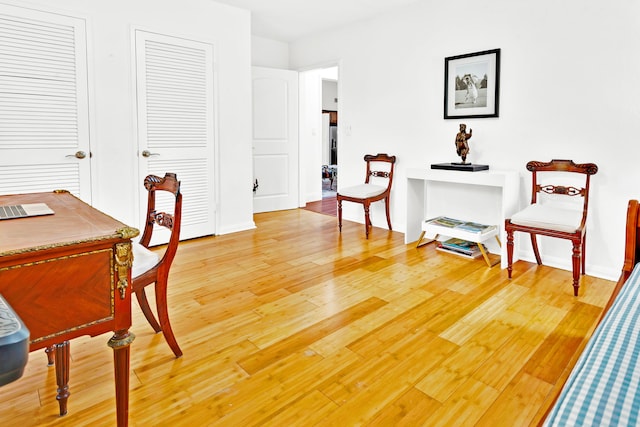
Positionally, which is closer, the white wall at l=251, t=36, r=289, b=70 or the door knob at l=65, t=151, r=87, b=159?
the door knob at l=65, t=151, r=87, b=159

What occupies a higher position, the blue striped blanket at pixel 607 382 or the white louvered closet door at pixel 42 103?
the white louvered closet door at pixel 42 103

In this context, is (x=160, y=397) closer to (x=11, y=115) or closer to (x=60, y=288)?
(x=60, y=288)

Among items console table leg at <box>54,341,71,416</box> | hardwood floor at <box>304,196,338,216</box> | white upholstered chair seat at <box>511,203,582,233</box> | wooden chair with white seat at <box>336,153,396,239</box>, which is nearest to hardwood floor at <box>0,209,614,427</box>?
console table leg at <box>54,341,71,416</box>

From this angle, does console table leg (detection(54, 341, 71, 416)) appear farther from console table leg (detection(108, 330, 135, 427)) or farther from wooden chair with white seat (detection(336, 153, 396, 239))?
wooden chair with white seat (detection(336, 153, 396, 239))

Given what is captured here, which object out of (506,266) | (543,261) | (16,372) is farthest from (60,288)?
(543,261)

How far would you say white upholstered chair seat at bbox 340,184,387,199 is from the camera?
441 cm

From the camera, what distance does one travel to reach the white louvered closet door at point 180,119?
3900 millimetres

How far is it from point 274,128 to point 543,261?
3.62 metres

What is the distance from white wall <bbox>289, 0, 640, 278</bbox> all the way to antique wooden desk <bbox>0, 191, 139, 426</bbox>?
3306 mm

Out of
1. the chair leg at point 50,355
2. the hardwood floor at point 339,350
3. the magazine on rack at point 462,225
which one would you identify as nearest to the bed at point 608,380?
the hardwood floor at point 339,350

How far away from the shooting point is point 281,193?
19.6 ft

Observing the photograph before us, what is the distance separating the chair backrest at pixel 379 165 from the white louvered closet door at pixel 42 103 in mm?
2765

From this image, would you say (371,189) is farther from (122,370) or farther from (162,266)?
(122,370)

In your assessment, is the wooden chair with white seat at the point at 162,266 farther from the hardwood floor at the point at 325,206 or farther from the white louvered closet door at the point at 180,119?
the hardwood floor at the point at 325,206
